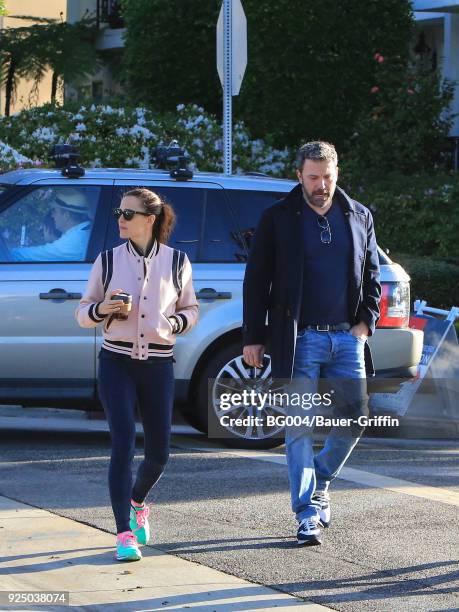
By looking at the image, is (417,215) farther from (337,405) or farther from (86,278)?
(337,405)

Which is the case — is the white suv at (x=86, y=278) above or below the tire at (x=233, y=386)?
above

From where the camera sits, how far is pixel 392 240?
19859 mm

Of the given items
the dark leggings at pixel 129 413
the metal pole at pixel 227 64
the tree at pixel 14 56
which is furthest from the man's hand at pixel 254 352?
the tree at pixel 14 56

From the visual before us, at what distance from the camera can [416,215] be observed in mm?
19703

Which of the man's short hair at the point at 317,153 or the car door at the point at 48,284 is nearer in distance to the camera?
the man's short hair at the point at 317,153

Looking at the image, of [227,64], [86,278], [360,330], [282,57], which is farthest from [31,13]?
[360,330]

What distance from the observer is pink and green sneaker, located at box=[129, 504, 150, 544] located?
6.79 m

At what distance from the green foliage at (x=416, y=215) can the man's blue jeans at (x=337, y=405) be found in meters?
12.0

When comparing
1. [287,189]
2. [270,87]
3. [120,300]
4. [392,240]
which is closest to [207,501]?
[120,300]

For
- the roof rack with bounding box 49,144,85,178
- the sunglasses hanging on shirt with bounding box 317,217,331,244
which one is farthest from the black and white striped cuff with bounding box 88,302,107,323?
the roof rack with bounding box 49,144,85,178

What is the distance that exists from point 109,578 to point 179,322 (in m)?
1.22

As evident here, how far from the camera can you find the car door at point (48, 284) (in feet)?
32.0

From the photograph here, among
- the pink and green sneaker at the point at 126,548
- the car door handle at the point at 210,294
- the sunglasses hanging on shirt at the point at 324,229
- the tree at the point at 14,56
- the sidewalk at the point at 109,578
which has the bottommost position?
the sidewalk at the point at 109,578

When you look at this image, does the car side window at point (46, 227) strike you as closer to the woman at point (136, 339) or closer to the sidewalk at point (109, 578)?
the sidewalk at point (109, 578)
